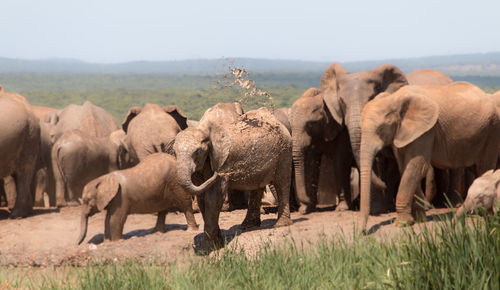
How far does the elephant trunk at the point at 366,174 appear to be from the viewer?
28.3 ft

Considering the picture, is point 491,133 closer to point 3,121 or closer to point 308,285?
point 308,285

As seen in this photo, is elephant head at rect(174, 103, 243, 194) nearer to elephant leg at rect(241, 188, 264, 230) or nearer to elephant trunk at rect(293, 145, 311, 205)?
elephant leg at rect(241, 188, 264, 230)

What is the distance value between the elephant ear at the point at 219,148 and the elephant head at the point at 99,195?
2028 millimetres

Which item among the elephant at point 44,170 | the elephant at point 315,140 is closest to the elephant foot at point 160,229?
the elephant at point 315,140

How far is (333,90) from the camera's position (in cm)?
1131

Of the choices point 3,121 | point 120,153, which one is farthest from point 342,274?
point 120,153

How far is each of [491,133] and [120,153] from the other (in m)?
7.05

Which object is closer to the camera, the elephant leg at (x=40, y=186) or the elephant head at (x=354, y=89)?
the elephant head at (x=354, y=89)

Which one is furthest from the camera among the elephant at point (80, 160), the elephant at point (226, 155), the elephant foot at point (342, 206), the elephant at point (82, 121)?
the elephant at point (82, 121)

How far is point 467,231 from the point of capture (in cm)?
505

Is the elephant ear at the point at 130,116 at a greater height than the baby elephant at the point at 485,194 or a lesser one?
greater

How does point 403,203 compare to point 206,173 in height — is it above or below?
below

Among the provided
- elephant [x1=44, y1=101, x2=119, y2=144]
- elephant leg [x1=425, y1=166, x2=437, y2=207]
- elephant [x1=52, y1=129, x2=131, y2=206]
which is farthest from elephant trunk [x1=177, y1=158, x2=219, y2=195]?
elephant [x1=44, y1=101, x2=119, y2=144]

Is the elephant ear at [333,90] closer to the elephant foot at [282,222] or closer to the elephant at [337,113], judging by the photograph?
the elephant at [337,113]
